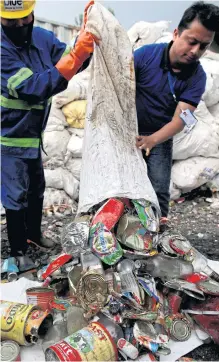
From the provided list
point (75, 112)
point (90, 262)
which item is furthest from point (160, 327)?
point (75, 112)

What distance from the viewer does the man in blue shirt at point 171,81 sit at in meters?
2.11

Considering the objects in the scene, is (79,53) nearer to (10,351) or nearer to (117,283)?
(117,283)

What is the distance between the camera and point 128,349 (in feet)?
5.67

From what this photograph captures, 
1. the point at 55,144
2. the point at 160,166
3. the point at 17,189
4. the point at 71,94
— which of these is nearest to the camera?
the point at 17,189

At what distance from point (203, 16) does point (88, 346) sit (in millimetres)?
1697

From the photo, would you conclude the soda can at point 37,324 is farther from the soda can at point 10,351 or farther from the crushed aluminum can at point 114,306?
the crushed aluminum can at point 114,306

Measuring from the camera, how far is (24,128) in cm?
236

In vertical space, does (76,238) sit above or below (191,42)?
below

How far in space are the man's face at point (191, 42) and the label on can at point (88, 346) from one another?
1.47m

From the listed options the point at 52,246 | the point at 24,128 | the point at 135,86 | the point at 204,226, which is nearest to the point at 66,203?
the point at 52,246

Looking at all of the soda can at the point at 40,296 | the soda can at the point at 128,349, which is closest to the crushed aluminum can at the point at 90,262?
the soda can at the point at 40,296

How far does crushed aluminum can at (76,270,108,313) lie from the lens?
188 centimetres

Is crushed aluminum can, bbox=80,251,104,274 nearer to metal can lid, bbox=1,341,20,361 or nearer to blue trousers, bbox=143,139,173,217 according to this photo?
metal can lid, bbox=1,341,20,361

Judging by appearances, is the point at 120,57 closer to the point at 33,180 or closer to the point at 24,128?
the point at 24,128
